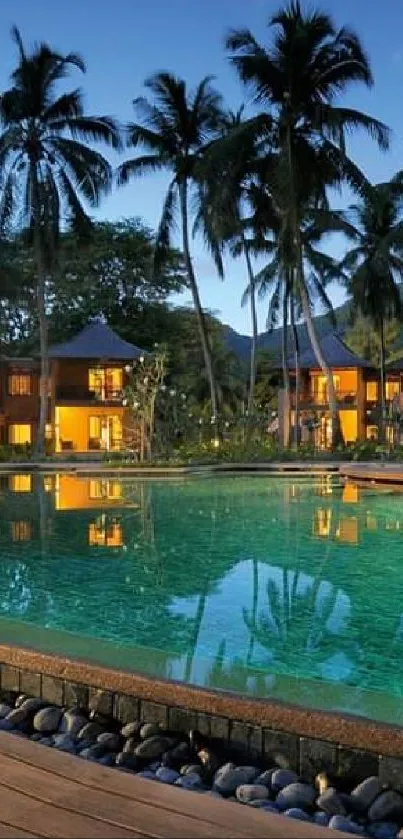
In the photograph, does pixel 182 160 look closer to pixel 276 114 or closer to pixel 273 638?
pixel 276 114

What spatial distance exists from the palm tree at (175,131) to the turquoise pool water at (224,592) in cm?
1382

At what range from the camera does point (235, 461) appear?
64.0 ft

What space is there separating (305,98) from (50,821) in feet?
65.2

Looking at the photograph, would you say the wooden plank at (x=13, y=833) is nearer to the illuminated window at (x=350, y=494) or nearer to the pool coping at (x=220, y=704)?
the pool coping at (x=220, y=704)

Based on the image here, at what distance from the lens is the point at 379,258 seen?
2845 centimetres

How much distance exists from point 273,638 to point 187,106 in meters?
21.2

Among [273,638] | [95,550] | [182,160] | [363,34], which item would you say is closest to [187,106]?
[182,160]

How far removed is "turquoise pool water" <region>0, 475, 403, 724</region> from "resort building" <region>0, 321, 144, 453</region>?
755 inches

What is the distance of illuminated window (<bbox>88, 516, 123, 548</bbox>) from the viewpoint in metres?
8.20

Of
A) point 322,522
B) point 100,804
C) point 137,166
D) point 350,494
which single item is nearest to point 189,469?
point 350,494

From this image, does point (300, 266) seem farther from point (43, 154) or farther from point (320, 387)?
point (320, 387)

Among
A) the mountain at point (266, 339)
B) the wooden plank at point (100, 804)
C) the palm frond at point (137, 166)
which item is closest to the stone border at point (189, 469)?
the palm frond at point (137, 166)

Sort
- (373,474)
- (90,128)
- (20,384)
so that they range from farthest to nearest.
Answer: (20,384) → (90,128) → (373,474)

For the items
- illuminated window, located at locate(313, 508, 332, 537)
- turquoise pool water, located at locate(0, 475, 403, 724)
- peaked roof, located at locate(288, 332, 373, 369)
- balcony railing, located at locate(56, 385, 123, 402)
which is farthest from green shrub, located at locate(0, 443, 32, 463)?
peaked roof, located at locate(288, 332, 373, 369)
